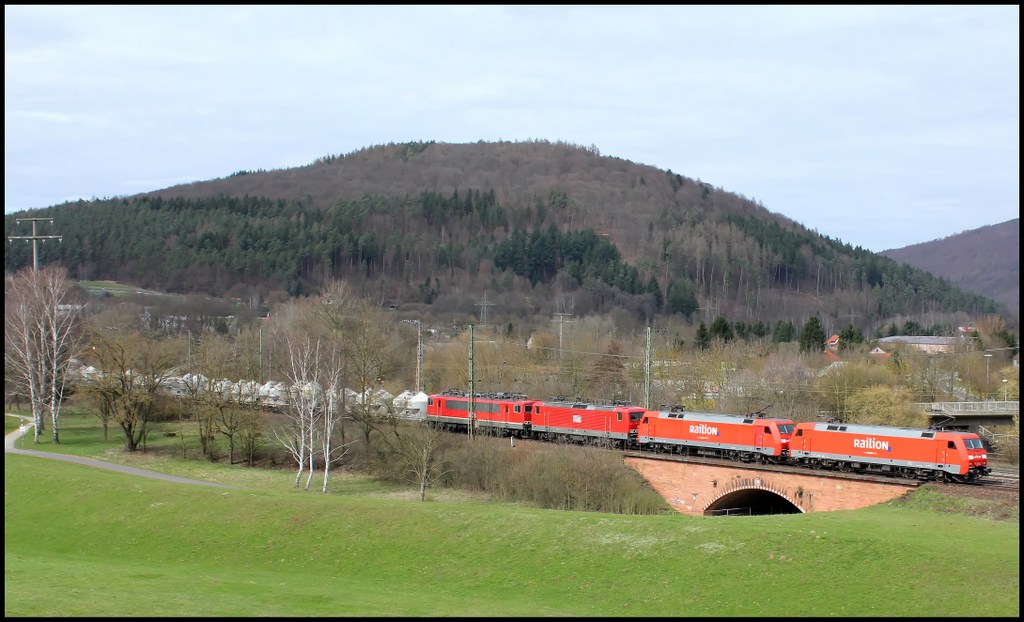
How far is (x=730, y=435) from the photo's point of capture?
177ft

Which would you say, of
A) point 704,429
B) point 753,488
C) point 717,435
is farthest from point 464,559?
point 704,429

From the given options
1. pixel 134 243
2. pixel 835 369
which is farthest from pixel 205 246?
pixel 835 369

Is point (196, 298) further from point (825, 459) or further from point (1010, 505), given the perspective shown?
point (1010, 505)

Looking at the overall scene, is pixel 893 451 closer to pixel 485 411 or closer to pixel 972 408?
pixel 485 411

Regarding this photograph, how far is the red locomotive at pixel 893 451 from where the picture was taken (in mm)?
43500

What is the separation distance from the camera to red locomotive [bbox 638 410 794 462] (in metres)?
52.0

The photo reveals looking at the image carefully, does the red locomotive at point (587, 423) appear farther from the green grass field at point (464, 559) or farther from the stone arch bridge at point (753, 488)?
the green grass field at point (464, 559)

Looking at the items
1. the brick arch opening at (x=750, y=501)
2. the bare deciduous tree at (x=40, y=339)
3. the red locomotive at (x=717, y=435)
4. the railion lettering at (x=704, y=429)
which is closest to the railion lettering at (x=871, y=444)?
the red locomotive at (x=717, y=435)

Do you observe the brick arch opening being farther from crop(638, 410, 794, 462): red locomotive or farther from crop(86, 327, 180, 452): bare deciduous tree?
crop(86, 327, 180, 452): bare deciduous tree

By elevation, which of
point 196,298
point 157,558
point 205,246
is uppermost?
point 205,246

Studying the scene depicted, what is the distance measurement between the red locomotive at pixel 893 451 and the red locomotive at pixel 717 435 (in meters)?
1.19

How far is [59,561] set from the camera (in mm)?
32844

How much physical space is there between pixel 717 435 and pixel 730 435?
94 centimetres

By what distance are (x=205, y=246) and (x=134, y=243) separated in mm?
14163
